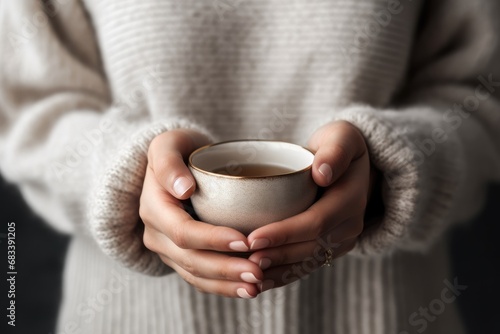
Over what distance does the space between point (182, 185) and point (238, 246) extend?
0.07m

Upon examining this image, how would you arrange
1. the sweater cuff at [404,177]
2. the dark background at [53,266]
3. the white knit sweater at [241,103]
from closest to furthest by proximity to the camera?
the sweater cuff at [404,177]
the white knit sweater at [241,103]
the dark background at [53,266]

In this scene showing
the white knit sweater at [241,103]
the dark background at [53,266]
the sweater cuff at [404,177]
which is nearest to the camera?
the sweater cuff at [404,177]

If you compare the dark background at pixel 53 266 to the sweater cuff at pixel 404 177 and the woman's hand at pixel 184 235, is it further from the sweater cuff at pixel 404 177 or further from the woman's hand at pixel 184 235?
the sweater cuff at pixel 404 177

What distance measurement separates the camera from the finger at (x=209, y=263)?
0.36m

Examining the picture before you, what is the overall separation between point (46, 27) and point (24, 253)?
53cm

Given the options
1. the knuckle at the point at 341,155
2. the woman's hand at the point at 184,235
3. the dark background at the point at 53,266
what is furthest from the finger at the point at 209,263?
the dark background at the point at 53,266

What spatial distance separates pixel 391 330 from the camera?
64cm

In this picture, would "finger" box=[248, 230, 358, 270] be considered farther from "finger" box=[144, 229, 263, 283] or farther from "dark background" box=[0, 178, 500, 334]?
"dark background" box=[0, 178, 500, 334]

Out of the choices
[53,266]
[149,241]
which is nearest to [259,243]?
[149,241]

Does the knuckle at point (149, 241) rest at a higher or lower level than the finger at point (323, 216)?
lower

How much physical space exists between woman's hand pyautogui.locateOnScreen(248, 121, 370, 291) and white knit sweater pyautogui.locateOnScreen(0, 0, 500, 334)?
0.10 metres

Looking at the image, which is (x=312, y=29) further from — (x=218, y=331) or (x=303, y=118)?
(x=218, y=331)

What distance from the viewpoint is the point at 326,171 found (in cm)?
38

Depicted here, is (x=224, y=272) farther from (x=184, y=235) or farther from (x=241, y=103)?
(x=241, y=103)
